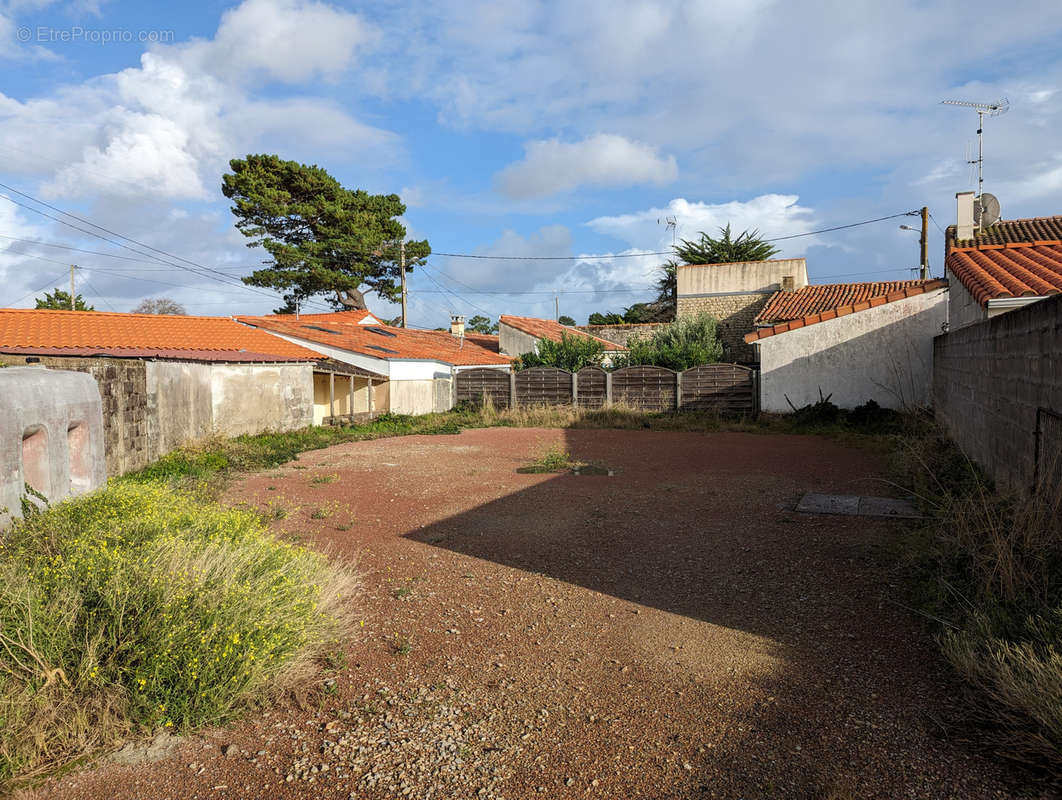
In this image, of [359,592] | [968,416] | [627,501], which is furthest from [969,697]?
[968,416]

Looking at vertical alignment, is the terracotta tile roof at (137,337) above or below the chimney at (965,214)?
below

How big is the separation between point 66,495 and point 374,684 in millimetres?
4956

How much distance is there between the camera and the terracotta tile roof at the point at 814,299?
25594mm

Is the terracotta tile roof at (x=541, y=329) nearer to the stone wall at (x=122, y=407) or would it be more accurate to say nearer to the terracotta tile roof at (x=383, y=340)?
the terracotta tile roof at (x=383, y=340)

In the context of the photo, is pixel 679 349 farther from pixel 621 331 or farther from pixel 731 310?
pixel 621 331

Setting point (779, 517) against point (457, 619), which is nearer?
point (457, 619)

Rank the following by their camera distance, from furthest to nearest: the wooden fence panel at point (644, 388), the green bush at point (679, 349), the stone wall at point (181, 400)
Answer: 1. the green bush at point (679, 349)
2. the wooden fence panel at point (644, 388)
3. the stone wall at point (181, 400)

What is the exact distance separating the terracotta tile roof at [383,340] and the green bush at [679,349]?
7.38 meters

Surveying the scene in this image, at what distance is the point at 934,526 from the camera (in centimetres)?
600

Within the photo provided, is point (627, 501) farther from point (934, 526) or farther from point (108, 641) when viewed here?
point (108, 641)

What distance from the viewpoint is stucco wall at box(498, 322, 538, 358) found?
30984 mm

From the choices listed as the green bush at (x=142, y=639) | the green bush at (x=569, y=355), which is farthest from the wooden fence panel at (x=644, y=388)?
the green bush at (x=142, y=639)

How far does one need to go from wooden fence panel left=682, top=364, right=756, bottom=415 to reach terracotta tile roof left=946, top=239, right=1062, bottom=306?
23.6 ft

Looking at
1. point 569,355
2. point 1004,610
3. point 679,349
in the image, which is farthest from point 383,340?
point 1004,610
